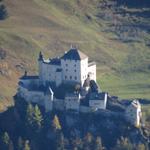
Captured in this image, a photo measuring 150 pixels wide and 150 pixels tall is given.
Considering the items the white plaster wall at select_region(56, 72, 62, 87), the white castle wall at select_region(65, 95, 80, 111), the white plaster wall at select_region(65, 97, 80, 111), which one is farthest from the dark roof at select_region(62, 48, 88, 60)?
the white plaster wall at select_region(65, 97, 80, 111)

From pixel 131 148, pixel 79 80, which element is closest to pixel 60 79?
pixel 79 80

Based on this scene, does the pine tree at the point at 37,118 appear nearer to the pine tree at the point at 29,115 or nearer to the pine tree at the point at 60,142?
the pine tree at the point at 29,115

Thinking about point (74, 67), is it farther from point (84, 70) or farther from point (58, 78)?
point (58, 78)

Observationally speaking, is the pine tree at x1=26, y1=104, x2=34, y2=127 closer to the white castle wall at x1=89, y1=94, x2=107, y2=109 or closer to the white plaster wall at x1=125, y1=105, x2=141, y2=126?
the white castle wall at x1=89, y1=94, x2=107, y2=109

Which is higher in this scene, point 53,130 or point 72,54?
point 72,54

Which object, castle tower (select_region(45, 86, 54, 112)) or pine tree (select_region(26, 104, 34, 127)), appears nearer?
castle tower (select_region(45, 86, 54, 112))

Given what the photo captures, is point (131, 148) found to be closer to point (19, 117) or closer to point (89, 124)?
point (89, 124)
